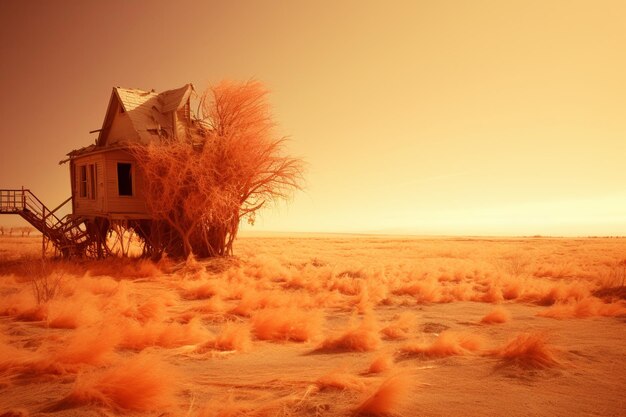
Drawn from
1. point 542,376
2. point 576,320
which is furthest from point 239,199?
point 542,376

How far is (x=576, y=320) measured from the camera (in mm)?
9562

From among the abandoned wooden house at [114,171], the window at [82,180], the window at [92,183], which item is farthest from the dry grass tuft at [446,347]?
the window at [82,180]

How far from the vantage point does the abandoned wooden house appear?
2077cm

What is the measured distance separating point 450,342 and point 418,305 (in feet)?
18.5

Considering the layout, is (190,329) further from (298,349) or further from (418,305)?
(418,305)

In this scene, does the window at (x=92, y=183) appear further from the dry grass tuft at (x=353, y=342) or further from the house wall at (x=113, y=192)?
the dry grass tuft at (x=353, y=342)

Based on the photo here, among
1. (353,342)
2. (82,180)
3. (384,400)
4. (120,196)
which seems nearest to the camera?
(384,400)

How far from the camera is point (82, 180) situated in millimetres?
23078

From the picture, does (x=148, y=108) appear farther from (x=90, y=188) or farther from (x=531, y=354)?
(x=531, y=354)

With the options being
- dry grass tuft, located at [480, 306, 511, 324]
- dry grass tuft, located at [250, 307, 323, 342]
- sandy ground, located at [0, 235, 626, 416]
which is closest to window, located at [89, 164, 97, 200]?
sandy ground, located at [0, 235, 626, 416]

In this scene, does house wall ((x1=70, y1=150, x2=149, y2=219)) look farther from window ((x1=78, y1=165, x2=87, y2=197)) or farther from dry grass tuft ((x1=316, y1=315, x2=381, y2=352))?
dry grass tuft ((x1=316, y1=315, x2=381, y2=352))

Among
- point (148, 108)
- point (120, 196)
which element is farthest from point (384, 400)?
point (148, 108)

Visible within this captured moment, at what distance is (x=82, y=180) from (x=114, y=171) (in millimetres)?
3892

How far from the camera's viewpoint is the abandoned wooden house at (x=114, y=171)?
68.1ft
